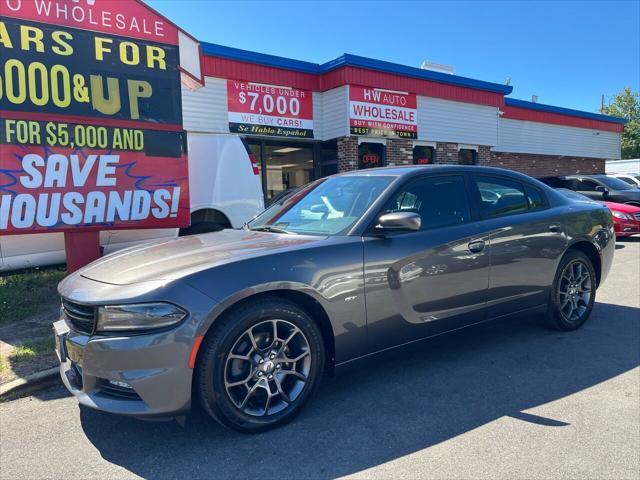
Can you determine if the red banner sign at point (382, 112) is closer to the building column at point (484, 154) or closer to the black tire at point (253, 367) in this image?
the building column at point (484, 154)

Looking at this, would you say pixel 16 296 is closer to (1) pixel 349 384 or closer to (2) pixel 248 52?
(1) pixel 349 384

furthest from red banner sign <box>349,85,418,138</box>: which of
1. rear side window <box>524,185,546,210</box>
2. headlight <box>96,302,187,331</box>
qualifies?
headlight <box>96,302,187,331</box>

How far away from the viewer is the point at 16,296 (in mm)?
5746

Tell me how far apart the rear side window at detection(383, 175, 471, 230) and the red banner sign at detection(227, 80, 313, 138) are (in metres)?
8.87

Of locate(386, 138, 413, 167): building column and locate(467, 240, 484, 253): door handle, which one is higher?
locate(386, 138, 413, 167): building column

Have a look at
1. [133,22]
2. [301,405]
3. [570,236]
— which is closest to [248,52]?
[133,22]

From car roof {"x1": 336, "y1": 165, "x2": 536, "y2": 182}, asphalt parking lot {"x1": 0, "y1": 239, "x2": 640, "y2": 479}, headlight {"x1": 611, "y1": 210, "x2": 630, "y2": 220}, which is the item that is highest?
car roof {"x1": 336, "y1": 165, "x2": 536, "y2": 182}

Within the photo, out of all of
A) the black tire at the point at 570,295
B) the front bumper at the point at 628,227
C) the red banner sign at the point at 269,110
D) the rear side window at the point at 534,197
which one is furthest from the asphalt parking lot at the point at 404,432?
the red banner sign at the point at 269,110

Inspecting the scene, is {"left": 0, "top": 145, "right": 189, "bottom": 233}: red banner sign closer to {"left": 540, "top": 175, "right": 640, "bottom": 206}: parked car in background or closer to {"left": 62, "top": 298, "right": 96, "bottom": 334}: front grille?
{"left": 62, "top": 298, "right": 96, "bottom": 334}: front grille

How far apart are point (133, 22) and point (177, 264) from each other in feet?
13.6

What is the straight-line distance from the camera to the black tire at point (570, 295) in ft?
14.8

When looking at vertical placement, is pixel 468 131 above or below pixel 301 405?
above

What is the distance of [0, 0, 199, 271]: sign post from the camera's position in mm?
4992

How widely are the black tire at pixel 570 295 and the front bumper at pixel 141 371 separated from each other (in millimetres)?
3403
